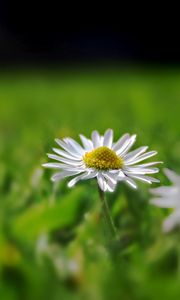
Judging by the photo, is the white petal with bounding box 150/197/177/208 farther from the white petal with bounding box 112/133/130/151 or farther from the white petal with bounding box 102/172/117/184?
the white petal with bounding box 112/133/130/151

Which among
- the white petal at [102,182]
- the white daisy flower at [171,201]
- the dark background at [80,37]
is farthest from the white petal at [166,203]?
the dark background at [80,37]

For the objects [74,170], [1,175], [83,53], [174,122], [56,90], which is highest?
[83,53]

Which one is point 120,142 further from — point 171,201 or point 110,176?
point 171,201

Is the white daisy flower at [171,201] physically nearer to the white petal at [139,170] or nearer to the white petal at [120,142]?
the white petal at [139,170]

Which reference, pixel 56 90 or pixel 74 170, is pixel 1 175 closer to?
pixel 74 170

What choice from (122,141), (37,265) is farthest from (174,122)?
(37,265)
